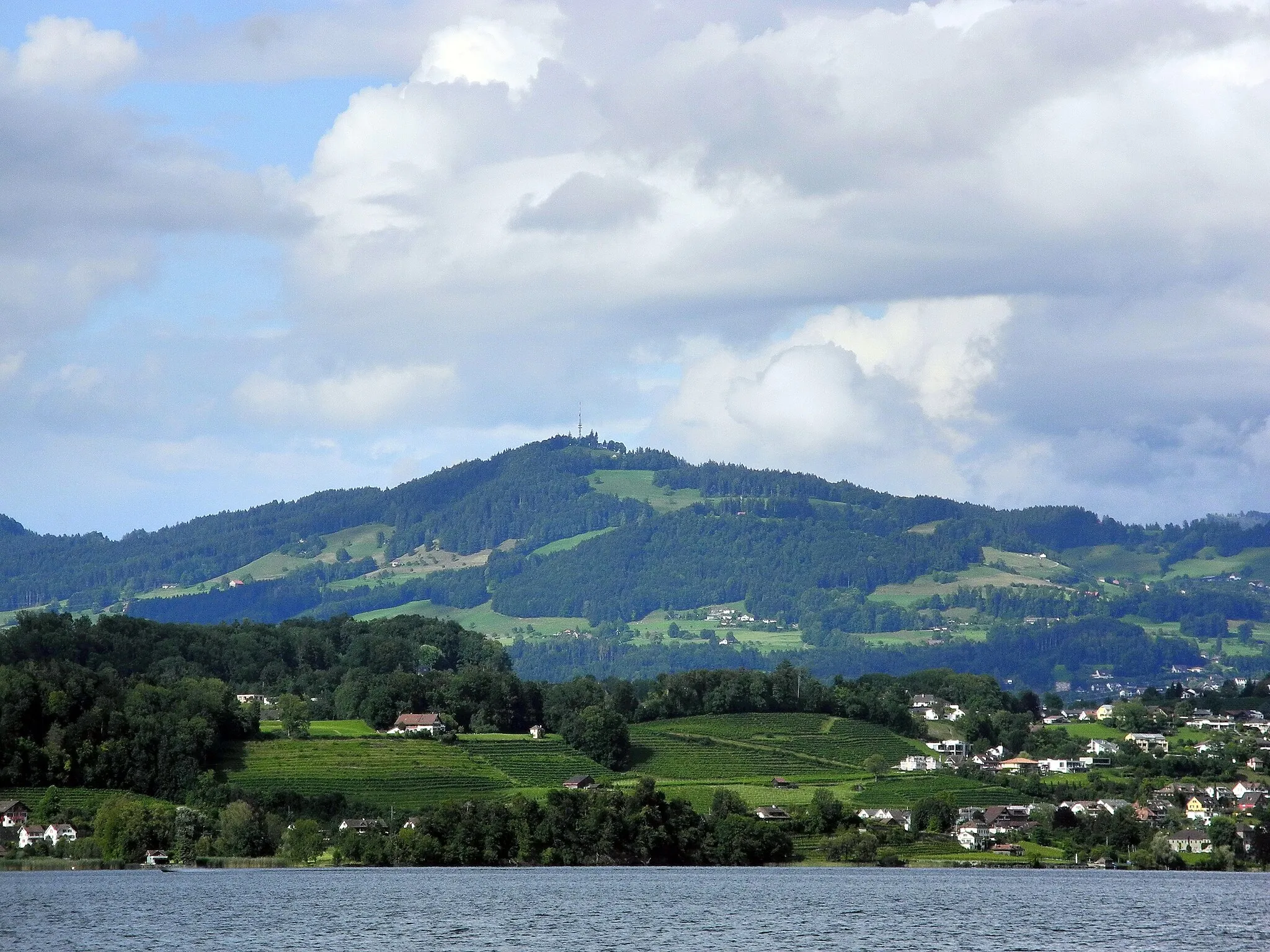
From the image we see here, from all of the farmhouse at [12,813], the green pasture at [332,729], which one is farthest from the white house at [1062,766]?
the farmhouse at [12,813]

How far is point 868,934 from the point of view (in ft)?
282

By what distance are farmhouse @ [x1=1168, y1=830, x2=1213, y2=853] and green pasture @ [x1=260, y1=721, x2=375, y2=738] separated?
6546 centimetres

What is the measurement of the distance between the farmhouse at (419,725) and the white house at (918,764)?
141 ft

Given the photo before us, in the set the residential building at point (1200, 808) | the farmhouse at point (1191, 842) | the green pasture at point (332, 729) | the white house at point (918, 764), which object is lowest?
the farmhouse at point (1191, 842)

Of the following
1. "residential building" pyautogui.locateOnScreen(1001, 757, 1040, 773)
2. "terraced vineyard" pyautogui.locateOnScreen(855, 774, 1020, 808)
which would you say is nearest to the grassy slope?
"terraced vineyard" pyautogui.locateOnScreen(855, 774, 1020, 808)

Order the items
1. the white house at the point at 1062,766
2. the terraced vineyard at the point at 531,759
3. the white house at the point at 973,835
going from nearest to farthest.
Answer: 1. the white house at the point at 973,835
2. the terraced vineyard at the point at 531,759
3. the white house at the point at 1062,766

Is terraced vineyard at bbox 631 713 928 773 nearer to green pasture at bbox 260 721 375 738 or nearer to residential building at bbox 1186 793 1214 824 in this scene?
green pasture at bbox 260 721 375 738

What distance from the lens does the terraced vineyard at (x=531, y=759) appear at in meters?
154

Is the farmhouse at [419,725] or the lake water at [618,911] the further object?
Result: the farmhouse at [419,725]

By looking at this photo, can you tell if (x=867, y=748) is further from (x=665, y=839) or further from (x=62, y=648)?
(x=62, y=648)

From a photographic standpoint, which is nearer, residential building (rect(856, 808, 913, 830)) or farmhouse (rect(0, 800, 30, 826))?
farmhouse (rect(0, 800, 30, 826))

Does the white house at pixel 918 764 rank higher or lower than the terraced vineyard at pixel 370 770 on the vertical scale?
lower

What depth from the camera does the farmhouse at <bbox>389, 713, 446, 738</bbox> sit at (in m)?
166

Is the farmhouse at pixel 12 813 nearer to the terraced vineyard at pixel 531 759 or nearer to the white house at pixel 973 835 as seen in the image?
the terraced vineyard at pixel 531 759
